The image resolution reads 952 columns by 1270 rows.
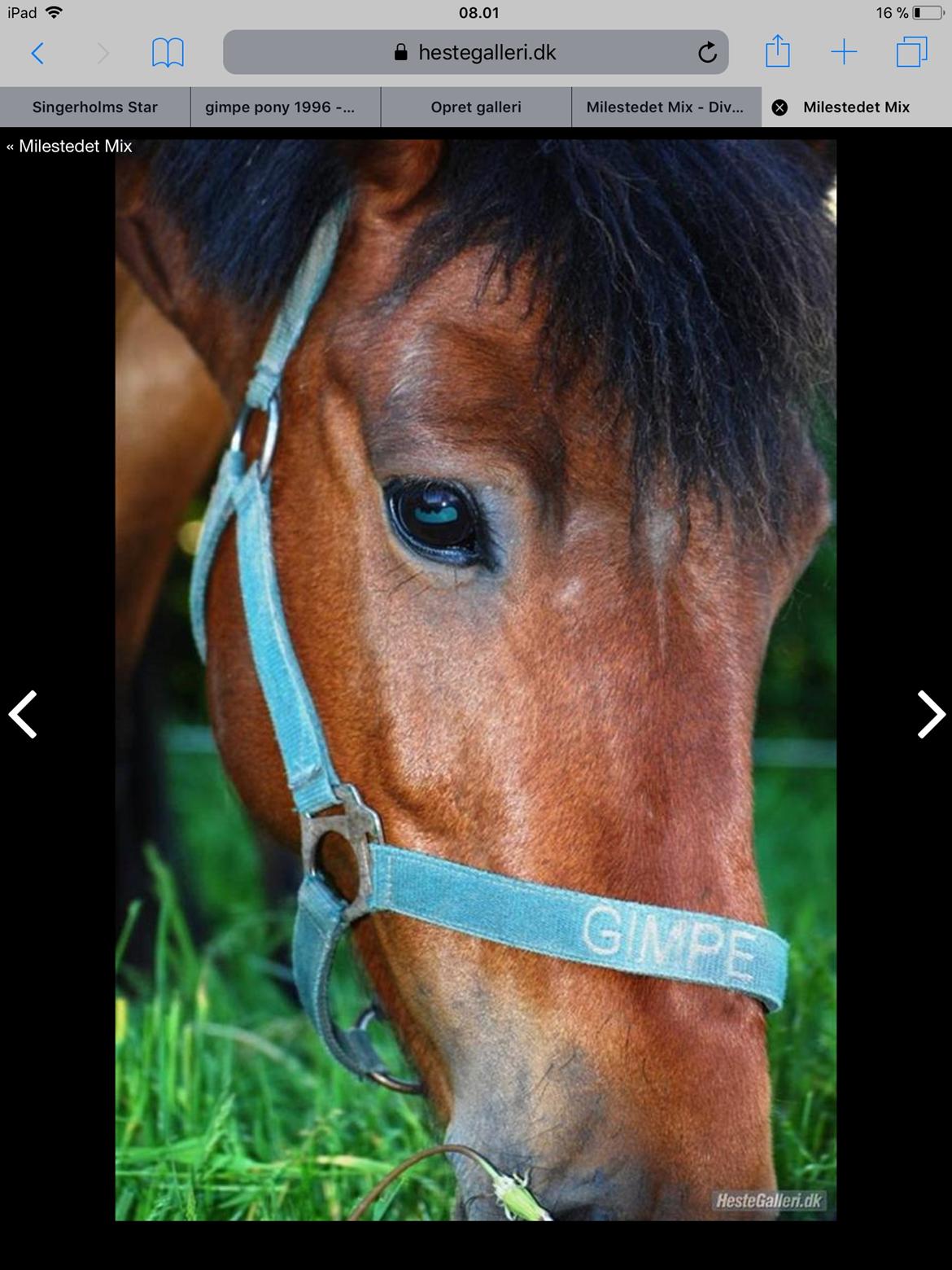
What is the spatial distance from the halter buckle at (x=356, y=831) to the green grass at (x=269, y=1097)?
0.25 meters

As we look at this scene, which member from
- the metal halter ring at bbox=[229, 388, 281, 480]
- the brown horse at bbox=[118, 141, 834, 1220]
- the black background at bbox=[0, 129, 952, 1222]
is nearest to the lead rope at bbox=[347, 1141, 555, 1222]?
the brown horse at bbox=[118, 141, 834, 1220]

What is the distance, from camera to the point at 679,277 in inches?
50.8

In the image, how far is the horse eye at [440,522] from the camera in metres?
1.30

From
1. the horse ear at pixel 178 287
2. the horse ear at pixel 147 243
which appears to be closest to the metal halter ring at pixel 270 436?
the horse ear at pixel 178 287

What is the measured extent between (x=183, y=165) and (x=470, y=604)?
668mm

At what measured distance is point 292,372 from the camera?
1.52 meters

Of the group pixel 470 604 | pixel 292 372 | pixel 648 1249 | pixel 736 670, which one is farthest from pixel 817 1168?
pixel 292 372

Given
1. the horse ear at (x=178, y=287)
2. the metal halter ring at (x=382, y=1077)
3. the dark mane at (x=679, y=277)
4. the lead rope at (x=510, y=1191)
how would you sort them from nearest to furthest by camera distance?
the lead rope at (x=510, y=1191) → the dark mane at (x=679, y=277) → the metal halter ring at (x=382, y=1077) → the horse ear at (x=178, y=287)

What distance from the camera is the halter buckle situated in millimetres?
1328

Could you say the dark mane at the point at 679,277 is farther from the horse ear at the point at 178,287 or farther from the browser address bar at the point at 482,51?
the horse ear at the point at 178,287

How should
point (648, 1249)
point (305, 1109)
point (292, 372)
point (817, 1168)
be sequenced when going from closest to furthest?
point (648, 1249) < point (292, 372) < point (817, 1168) < point (305, 1109)

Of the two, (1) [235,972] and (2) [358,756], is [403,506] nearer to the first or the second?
(2) [358,756]

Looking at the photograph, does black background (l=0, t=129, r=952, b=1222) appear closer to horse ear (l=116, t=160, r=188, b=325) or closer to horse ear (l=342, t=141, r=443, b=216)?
horse ear (l=342, t=141, r=443, b=216)

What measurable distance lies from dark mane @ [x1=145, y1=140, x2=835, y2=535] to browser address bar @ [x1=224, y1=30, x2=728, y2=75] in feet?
0.24
